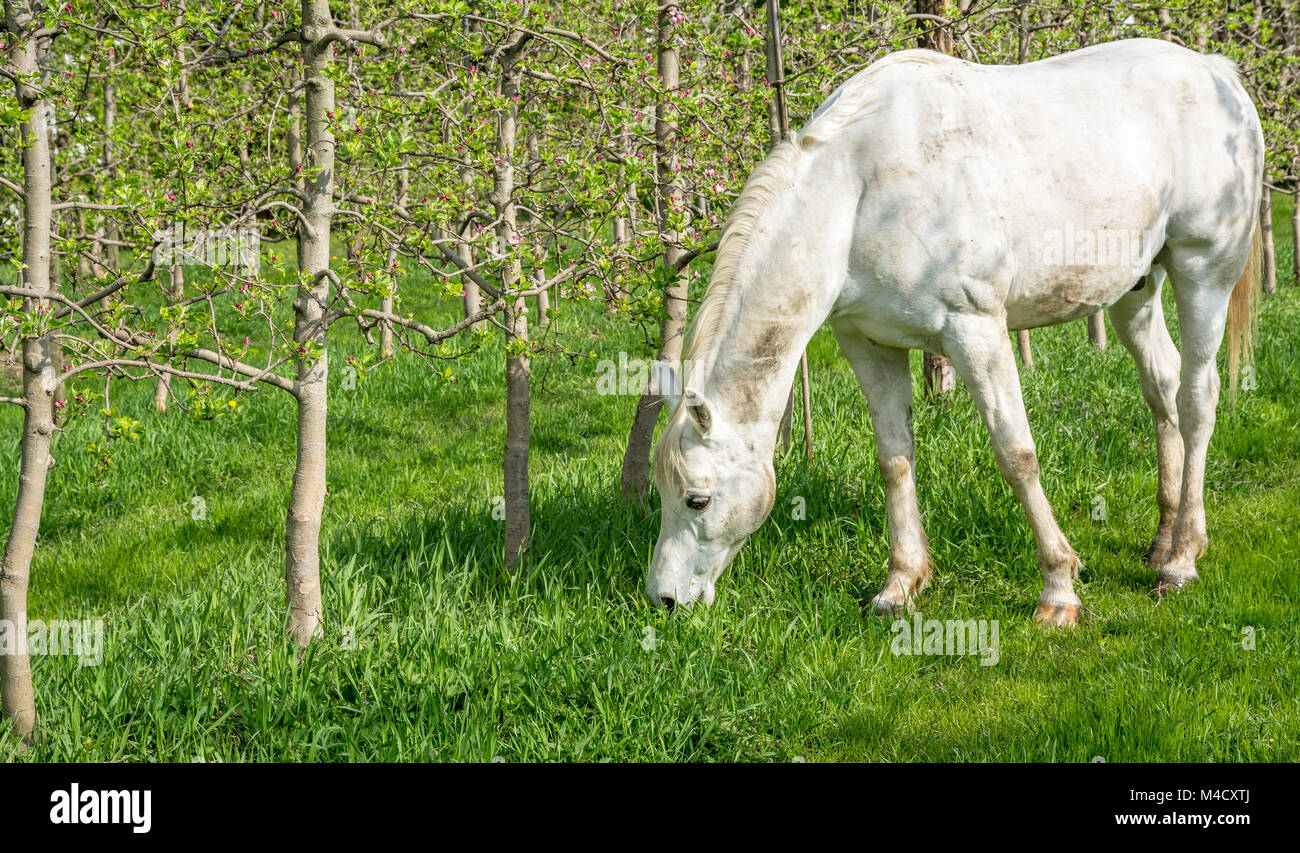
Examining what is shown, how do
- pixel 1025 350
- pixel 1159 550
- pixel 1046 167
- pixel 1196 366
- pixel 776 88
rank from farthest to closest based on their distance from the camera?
pixel 1025 350 < pixel 1159 550 < pixel 1196 366 < pixel 776 88 < pixel 1046 167

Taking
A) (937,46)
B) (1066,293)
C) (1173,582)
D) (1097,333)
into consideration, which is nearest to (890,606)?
(1173,582)

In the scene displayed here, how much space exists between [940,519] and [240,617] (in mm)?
3285

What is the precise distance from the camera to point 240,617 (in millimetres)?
4117

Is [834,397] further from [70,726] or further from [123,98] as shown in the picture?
[70,726]

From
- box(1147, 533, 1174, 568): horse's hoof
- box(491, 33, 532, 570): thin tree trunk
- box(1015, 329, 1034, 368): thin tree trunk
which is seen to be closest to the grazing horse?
box(1147, 533, 1174, 568): horse's hoof

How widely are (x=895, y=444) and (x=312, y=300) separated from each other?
2630 mm

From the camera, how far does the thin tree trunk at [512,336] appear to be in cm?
439

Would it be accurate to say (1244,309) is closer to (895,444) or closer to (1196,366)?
(1196,366)

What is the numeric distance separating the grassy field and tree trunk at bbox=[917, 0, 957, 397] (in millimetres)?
366

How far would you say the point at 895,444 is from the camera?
4777 mm

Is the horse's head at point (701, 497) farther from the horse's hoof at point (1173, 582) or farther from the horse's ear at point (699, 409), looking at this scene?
the horse's hoof at point (1173, 582)

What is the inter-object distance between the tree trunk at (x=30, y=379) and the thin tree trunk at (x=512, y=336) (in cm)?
170

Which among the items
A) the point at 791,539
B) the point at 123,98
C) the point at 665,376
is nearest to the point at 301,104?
the point at 123,98
